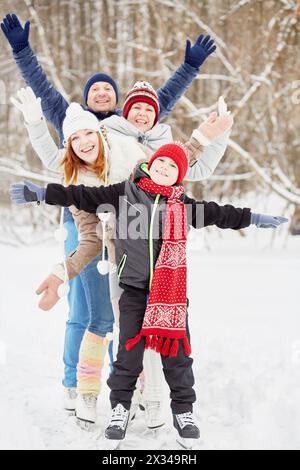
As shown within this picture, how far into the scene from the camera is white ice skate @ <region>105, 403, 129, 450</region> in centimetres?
227

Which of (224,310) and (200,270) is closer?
(224,310)

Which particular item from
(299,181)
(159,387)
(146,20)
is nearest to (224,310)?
(159,387)

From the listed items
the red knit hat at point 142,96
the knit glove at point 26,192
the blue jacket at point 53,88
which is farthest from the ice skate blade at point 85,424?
the red knit hat at point 142,96

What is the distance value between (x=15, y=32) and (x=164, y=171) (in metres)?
1.03

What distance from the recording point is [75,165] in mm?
2447

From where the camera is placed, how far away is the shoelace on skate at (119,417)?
2.28 m

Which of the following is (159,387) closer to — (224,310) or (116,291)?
(116,291)

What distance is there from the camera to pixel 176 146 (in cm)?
229

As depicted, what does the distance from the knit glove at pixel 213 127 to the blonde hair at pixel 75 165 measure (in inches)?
18.1

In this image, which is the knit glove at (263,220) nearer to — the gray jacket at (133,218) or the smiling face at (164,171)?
the gray jacket at (133,218)

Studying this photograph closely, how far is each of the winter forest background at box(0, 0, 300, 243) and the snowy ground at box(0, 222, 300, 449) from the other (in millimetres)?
1788

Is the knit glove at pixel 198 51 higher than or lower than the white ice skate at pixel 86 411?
higher

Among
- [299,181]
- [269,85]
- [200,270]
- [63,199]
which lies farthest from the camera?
[299,181]

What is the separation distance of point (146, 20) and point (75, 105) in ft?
17.5
